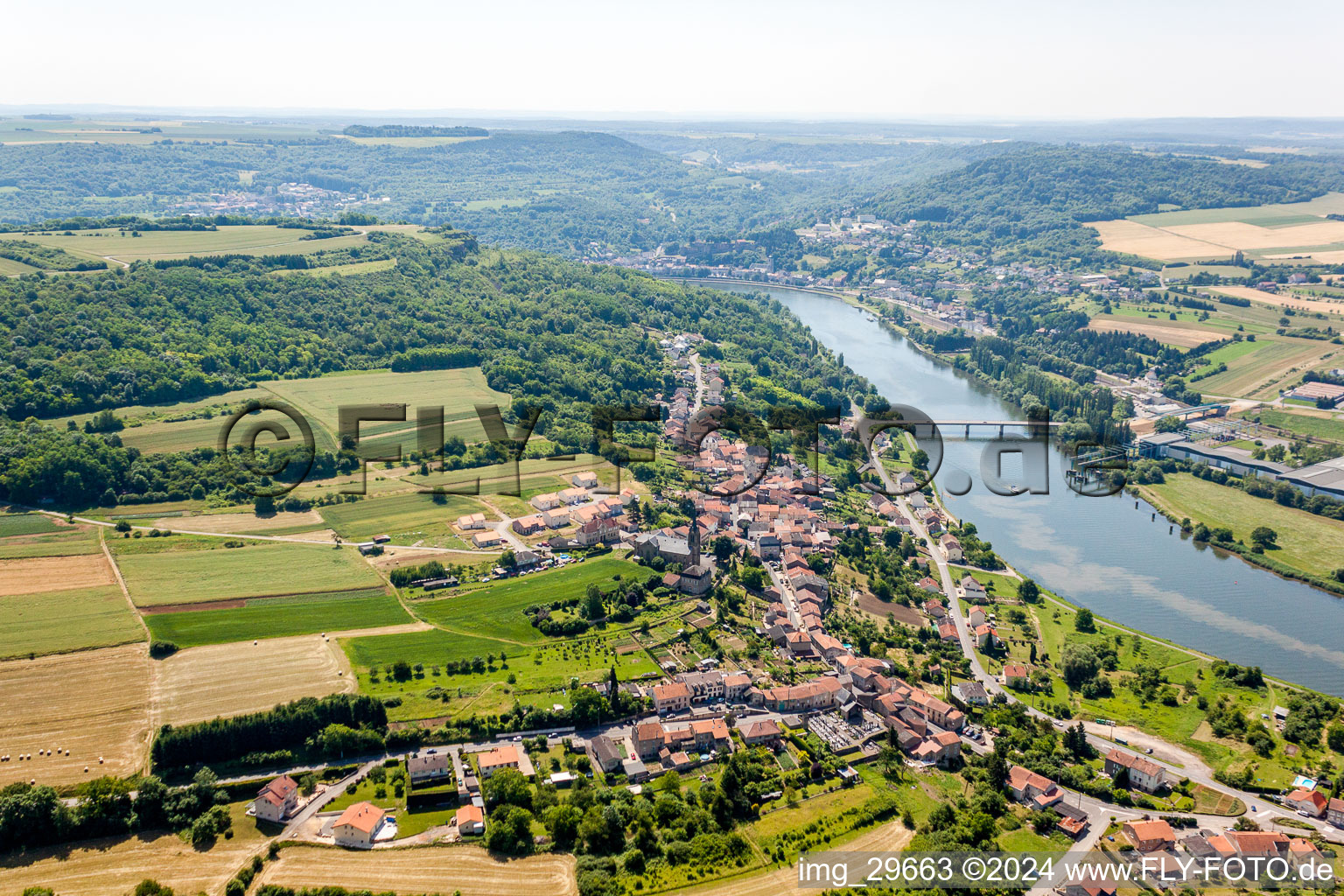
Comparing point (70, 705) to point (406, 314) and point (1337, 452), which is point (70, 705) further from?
point (1337, 452)

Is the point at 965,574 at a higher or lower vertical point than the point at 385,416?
lower

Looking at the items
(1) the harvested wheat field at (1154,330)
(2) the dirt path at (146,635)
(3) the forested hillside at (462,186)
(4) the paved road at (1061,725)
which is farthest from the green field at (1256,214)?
(2) the dirt path at (146,635)

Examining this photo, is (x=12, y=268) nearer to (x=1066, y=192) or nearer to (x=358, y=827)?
(x=358, y=827)

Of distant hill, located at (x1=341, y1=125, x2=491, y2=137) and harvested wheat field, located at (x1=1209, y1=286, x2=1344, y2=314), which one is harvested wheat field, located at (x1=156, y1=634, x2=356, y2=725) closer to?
harvested wheat field, located at (x1=1209, y1=286, x2=1344, y2=314)

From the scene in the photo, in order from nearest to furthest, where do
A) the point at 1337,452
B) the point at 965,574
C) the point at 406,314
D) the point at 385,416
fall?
the point at 965,574 < the point at 385,416 < the point at 1337,452 < the point at 406,314

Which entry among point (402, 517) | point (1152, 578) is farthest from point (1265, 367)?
point (402, 517)

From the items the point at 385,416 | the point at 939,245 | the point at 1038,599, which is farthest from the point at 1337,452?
the point at 939,245
